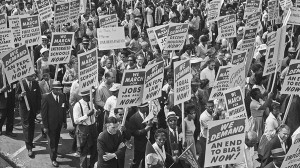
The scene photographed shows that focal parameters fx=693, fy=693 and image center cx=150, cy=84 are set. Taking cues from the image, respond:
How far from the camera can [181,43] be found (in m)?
18.5

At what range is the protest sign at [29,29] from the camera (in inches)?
723

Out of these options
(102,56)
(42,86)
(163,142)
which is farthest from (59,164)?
(102,56)

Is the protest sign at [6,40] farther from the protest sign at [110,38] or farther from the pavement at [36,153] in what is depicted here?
the protest sign at [110,38]

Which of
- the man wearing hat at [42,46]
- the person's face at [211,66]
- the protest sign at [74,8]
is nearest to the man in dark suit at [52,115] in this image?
the person's face at [211,66]

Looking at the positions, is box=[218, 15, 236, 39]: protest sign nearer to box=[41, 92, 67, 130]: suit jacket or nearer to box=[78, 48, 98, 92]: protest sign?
box=[78, 48, 98, 92]: protest sign

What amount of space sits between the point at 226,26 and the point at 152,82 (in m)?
7.19

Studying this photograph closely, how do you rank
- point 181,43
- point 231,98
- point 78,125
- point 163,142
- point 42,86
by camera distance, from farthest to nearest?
point 181,43 → point 42,86 → point 78,125 → point 231,98 → point 163,142

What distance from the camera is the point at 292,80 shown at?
14.3 meters

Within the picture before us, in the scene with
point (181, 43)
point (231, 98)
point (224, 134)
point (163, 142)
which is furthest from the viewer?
point (181, 43)

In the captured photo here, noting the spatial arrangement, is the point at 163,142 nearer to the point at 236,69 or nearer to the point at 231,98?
the point at 231,98

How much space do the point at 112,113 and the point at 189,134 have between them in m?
1.77

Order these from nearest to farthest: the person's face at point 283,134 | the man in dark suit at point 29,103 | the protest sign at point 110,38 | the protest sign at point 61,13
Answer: the person's face at point 283,134, the man in dark suit at point 29,103, the protest sign at point 110,38, the protest sign at point 61,13

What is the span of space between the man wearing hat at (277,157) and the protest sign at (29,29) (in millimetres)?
8840

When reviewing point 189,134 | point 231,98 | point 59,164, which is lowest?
point 59,164
